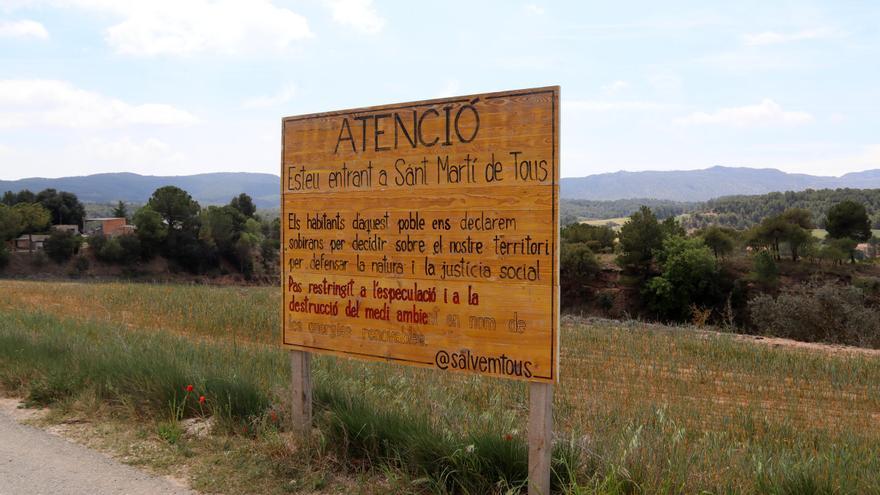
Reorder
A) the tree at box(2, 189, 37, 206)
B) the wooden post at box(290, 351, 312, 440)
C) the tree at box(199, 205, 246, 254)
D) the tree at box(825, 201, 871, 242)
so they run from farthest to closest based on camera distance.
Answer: the tree at box(2, 189, 37, 206), the tree at box(199, 205, 246, 254), the tree at box(825, 201, 871, 242), the wooden post at box(290, 351, 312, 440)

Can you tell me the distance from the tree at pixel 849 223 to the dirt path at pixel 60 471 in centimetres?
7798

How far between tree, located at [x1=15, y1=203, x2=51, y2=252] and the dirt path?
7714 cm

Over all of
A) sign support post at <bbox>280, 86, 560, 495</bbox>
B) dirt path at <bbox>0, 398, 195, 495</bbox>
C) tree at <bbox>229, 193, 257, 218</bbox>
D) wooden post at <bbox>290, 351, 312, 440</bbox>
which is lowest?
dirt path at <bbox>0, 398, 195, 495</bbox>

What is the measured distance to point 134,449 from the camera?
5441 millimetres

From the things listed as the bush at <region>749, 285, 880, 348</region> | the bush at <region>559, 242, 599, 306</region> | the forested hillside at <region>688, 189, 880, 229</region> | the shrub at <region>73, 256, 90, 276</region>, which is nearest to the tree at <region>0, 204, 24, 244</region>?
the shrub at <region>73, 256, 90, 276</region>

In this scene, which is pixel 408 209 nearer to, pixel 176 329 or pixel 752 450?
pixel 752 450

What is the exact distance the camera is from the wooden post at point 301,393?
5203 millimetres

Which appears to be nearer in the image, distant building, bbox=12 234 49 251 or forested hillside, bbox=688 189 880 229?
distant building, bbox=12 234 49 251

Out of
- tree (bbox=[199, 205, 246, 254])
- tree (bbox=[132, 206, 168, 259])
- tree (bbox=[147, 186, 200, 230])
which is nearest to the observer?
tree (bbox=[132, 206, 168, 259])

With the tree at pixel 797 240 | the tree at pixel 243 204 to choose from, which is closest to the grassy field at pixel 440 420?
the tree at pixel 797 240

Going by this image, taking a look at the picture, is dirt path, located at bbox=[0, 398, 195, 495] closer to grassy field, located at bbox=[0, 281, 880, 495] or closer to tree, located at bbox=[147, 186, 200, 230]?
grassy field, located at bbox=[0, 281, 880, 495]

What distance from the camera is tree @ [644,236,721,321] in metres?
59.8

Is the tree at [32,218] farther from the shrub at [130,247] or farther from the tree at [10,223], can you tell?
the shrub at [130,247]

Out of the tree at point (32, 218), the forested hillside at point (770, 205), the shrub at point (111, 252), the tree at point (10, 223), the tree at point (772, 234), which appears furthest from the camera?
the forested hillside at point (770, 205)
